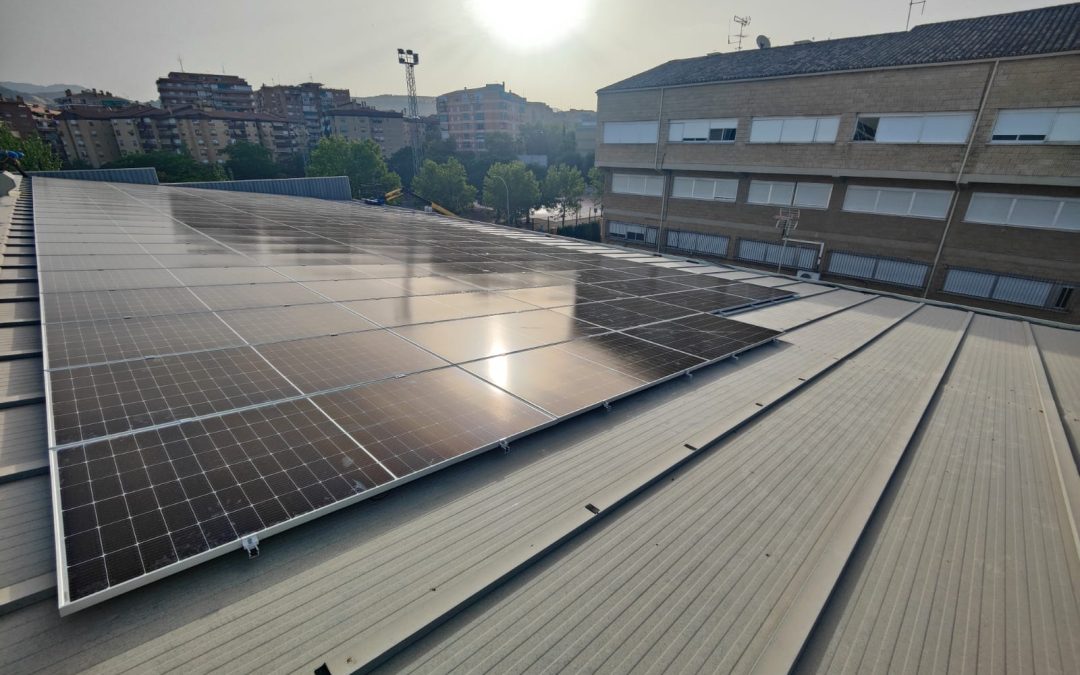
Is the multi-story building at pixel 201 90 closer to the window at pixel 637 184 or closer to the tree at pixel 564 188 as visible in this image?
the tree at pixel 564 188

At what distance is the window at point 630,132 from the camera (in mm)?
44250

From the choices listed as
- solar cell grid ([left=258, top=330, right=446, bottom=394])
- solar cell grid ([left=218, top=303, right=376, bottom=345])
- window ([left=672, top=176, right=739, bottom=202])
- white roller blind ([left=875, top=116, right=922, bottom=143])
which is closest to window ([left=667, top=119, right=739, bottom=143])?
window ([left=672, top=176, right=739, bottom=202])

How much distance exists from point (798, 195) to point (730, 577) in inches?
1587

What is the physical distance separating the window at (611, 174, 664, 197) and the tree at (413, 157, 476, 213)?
151 feet

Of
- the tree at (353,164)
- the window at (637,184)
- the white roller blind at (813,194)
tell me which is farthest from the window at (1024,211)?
the tree at (353,164)

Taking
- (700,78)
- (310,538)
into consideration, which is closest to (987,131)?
(700,78)

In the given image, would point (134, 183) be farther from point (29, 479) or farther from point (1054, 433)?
point (1054, 433)

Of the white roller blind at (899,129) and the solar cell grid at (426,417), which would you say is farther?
the white roller blind at (899,129)

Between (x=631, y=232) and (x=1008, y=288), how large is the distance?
30093 mm

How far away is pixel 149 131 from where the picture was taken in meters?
117

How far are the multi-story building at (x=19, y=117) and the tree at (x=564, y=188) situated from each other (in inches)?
5203

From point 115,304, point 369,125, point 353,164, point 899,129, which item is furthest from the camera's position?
point 369,125

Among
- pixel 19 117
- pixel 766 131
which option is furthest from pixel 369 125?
pixel 766 131

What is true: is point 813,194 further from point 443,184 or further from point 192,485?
point 443,184
